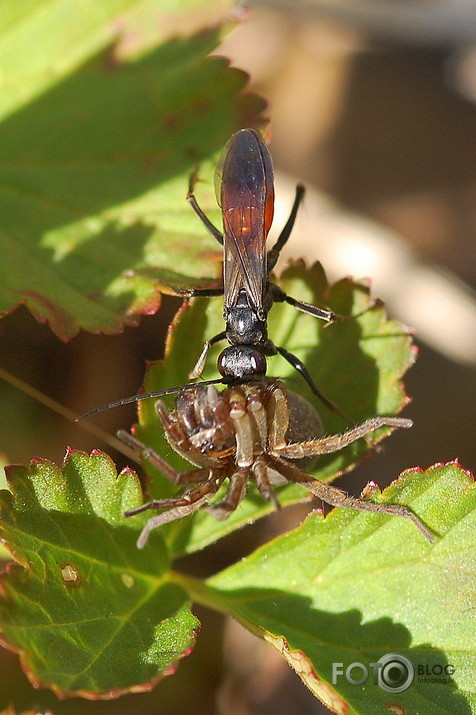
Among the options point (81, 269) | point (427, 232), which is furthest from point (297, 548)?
point (427, 232)

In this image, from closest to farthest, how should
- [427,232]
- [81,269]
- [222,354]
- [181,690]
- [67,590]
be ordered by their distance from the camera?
[67,590] < [222,354] < [81,269] < [181,690] < [427,232]

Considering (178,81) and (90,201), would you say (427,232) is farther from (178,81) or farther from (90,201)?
(90,201)

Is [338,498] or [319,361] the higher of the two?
[319,361]

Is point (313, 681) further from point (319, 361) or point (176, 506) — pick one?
point (319, 361)

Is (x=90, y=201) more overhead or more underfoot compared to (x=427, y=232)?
more overhead

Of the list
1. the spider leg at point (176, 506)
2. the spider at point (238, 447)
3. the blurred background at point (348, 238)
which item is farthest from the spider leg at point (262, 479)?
the blurred background at point (348, 238)

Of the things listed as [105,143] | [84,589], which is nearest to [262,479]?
[84,589]
